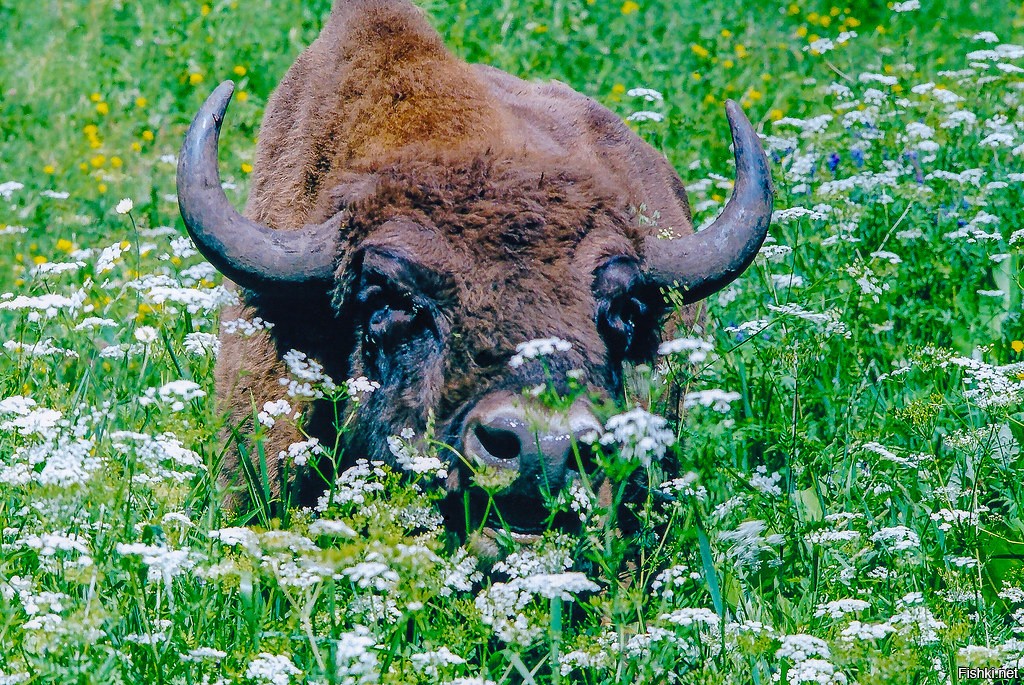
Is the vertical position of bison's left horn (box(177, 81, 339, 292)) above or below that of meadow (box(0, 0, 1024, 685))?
above

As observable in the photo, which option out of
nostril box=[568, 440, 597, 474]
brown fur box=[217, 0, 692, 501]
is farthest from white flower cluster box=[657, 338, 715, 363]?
brown fur box=[217, 0, 692, 501]

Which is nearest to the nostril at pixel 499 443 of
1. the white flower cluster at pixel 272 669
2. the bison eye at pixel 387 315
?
the bison eye at pixel 387 315

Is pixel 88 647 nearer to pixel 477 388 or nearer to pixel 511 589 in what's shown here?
pixel 511 589

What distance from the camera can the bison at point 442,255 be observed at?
4742mm

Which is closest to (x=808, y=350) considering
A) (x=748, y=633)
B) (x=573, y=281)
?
(x=573, y=281)

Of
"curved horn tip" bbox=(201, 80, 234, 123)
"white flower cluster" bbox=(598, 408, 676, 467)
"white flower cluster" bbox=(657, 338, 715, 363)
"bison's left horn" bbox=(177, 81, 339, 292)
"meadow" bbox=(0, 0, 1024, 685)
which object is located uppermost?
"curved horn tip" bbox=(201, 80, 234, 123)

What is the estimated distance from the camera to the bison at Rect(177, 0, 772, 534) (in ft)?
15.6

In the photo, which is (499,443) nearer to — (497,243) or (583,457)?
(583,457)

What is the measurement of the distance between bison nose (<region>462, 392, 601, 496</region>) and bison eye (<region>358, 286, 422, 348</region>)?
655 millimetres

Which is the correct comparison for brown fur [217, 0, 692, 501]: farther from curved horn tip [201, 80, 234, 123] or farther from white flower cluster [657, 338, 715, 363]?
white flower cluster [657, 338, 715, 363]

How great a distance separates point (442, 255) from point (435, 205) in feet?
0.78

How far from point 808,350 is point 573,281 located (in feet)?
2.95

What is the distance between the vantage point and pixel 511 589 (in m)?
3.58

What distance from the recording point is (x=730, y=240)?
18.1 feet
